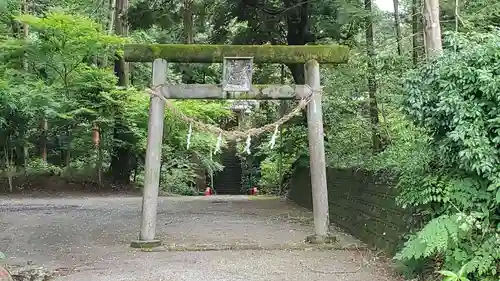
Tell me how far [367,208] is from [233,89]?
2726 mm

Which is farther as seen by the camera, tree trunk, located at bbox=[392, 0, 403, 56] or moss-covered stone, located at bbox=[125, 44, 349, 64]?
tree trunk, located at bbox=[392, 0, 403, 56]

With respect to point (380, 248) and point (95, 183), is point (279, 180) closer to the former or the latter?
point (95, 183)

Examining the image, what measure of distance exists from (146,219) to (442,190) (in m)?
4.34

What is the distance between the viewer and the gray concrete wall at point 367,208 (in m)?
6.76

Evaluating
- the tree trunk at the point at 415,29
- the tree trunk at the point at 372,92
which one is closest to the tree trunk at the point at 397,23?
the tree trunk at the point at 415,29

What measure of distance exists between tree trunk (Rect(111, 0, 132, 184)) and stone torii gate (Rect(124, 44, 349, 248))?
9912 millimetres

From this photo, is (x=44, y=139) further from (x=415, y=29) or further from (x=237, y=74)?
(x=415, y=29)

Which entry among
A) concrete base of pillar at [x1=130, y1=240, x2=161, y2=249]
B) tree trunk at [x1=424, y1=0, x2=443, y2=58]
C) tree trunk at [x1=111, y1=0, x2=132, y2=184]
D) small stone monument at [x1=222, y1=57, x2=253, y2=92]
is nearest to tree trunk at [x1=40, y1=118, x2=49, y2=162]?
tree trunk at [x1=111, y1=0, x2=132, y2=184]

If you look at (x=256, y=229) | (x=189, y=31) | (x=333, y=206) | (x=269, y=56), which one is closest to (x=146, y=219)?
(x=256, y=229)

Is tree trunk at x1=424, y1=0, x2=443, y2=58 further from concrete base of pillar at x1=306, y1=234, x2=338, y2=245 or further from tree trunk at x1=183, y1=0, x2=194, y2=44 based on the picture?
tree trunk at x1=183, y1=0, x2=194, y2=44

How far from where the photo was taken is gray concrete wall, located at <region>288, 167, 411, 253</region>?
6.76 metres

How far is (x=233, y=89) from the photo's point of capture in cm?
805

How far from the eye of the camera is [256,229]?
31.1 feet

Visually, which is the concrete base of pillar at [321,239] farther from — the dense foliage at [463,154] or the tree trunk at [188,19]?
the tree trunk at [188,19]
